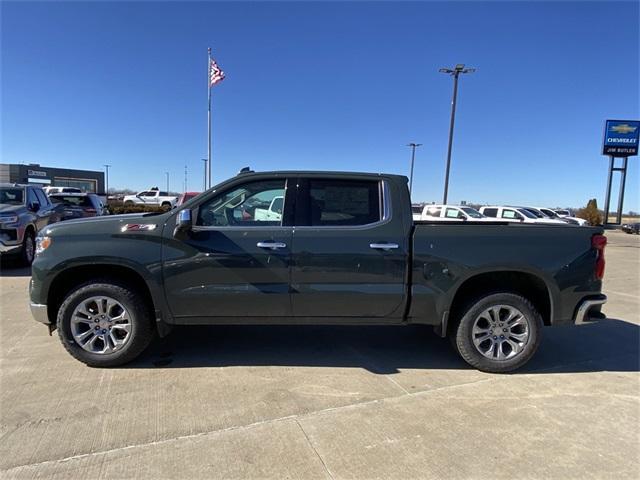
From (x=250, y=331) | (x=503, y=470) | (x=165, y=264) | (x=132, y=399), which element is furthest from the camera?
(x=250, y=331)

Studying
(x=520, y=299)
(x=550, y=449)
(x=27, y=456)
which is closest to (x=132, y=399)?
(x=27, y=456)

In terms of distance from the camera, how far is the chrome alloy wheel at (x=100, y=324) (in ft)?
13.0

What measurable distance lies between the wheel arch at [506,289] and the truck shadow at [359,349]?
56 cm

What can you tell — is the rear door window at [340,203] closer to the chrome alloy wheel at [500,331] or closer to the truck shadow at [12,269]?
the chrome alloy wheel at [500,331]

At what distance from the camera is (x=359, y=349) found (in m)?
4.66

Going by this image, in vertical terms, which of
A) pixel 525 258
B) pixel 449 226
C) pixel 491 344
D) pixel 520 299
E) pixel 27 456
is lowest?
pixel 27 456

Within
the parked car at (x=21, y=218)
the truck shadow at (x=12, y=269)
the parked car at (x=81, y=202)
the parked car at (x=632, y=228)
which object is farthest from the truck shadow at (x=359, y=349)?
the parked car at (x=632, y=228)

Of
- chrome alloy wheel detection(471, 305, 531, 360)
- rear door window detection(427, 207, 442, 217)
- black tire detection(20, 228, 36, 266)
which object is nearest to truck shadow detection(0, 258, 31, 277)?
black tire detection(20, 228, 36, 266)

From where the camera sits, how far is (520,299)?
4.06 metres

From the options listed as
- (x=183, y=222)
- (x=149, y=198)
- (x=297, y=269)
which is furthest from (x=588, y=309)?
(x=149, y=198)

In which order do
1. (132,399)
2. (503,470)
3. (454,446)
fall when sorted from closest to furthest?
(503,470) < (454,446) < (132,399)

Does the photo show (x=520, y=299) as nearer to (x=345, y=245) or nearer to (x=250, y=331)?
(x=345, y=245)

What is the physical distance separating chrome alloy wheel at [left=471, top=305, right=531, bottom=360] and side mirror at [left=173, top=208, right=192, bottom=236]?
2.78 meters

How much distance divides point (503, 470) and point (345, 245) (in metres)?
2.07
